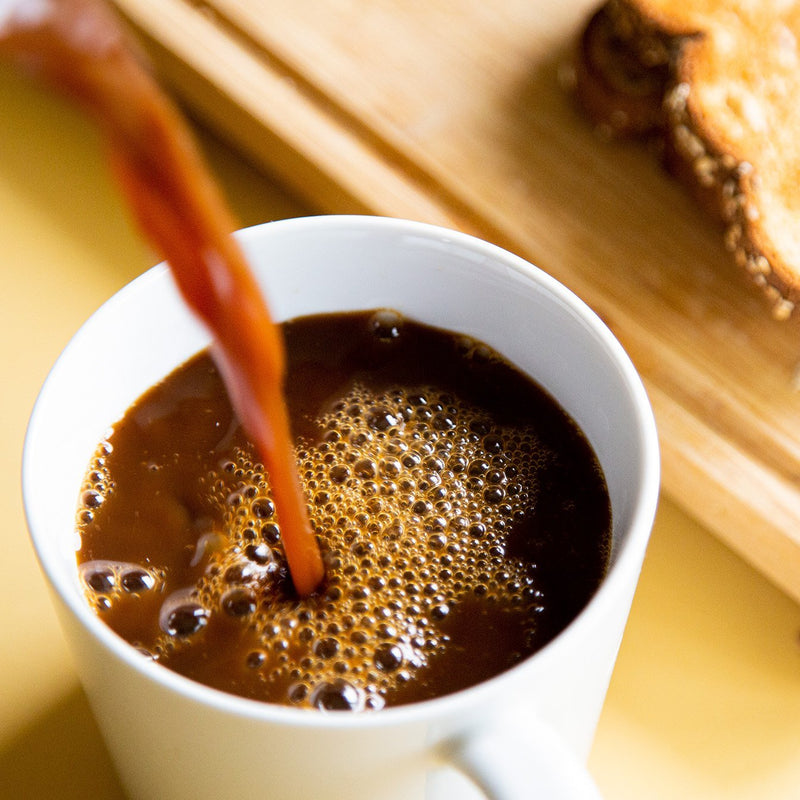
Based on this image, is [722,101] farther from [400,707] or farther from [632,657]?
[400,707]

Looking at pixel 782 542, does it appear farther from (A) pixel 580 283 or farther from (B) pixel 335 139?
(B) pixel 335 139

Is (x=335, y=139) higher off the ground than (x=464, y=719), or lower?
lower

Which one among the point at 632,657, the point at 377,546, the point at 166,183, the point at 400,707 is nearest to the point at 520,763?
the point at 400,707

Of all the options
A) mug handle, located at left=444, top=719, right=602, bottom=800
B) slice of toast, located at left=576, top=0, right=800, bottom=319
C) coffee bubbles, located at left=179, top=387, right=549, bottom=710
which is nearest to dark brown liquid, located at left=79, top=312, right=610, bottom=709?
coffee bubbles, located at left=179, top=387, right=549, bottom=710

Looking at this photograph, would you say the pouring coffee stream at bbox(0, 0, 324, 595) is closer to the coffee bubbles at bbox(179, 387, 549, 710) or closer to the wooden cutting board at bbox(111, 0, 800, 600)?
the coffee bubbles at bbox(179, 387, 549, 710)

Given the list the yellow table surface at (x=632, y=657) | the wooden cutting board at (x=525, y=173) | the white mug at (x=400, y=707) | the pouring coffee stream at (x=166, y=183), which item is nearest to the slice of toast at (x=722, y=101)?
the wooden cutting board at (x=525, y=173)

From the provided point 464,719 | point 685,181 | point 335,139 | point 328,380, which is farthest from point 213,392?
point 685,181
